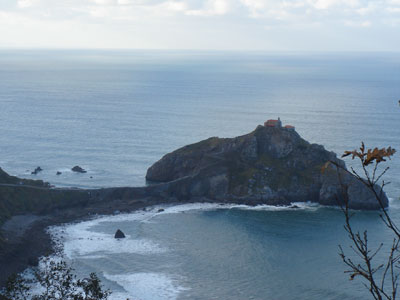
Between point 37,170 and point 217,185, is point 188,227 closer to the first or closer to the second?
point 217,185

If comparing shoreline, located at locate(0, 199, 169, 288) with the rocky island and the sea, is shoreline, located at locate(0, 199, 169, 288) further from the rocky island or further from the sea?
the sea

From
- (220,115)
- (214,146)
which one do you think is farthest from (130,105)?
(214,146)

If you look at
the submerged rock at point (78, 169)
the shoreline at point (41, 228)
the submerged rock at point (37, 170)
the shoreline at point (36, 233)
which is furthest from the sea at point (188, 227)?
the shoreline at point (36, 233)

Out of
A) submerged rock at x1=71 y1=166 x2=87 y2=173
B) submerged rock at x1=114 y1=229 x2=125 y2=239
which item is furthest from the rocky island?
submerged rock at x1=71 y1=166 x2=87 y2=173

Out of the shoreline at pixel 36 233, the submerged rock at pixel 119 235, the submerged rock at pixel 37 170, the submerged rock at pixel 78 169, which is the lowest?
the shoreline at pixel 36 233

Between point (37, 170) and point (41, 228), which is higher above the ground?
point (37, 170)

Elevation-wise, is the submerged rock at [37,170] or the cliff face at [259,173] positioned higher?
the cliff face at [259,173]

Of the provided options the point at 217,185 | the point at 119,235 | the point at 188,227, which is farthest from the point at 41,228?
the point at 217,185

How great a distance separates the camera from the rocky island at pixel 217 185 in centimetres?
7119

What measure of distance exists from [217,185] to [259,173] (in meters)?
5.93

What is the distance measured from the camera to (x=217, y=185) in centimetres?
7819

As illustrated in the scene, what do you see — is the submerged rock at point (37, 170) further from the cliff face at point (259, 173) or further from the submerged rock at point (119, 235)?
the submerged rock at point (119, 235)

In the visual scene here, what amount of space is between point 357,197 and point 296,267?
72.0 feet

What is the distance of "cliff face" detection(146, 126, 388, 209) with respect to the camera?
2975 inches
